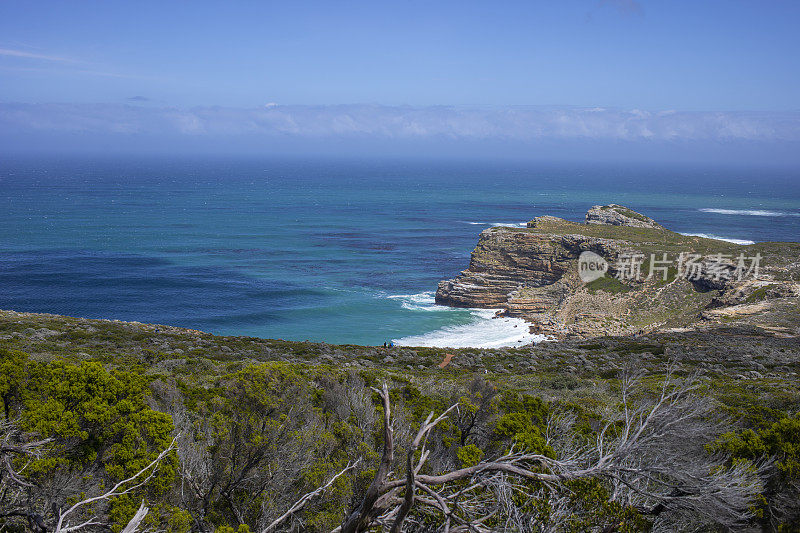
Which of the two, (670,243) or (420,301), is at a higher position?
(670,243)

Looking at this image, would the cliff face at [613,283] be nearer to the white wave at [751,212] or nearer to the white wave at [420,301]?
the white wave at [420,301]

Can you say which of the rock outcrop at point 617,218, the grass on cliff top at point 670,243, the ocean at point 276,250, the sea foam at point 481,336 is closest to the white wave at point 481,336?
the sea foam at point 481,336

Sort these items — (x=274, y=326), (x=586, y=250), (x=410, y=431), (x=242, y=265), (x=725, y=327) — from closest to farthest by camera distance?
(x=410, y=431)
(x=725, y=327)
(x=274, y=326)
(x=586, y=250)
(x=242, y=265)

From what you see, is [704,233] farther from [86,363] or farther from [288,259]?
[86,363]

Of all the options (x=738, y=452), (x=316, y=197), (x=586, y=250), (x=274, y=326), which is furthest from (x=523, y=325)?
(x=316, y=197)

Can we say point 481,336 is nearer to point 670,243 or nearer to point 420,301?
point 420,301

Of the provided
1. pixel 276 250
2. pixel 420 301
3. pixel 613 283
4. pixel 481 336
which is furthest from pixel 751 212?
pixel 481 336
